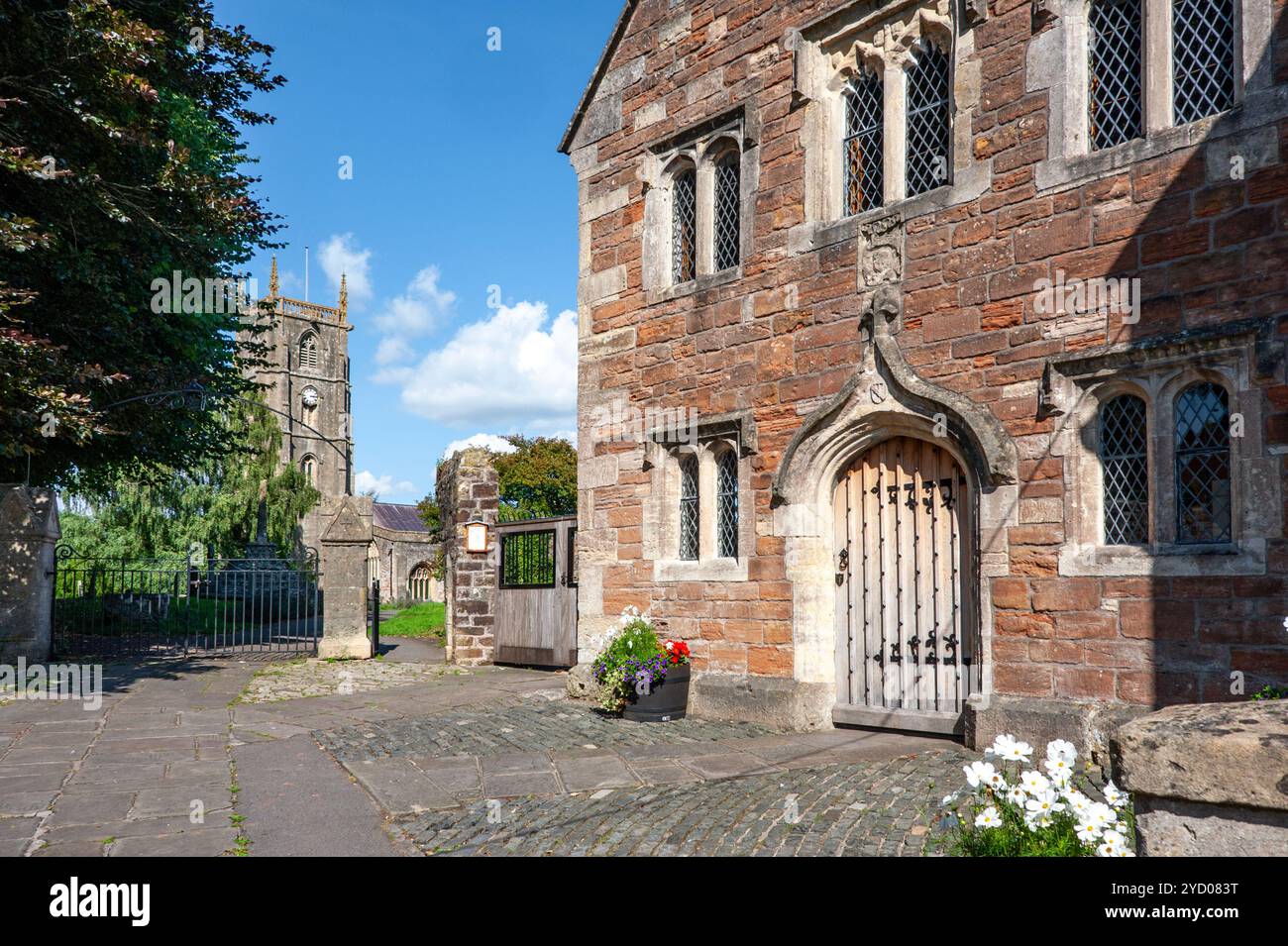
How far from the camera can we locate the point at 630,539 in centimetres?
986

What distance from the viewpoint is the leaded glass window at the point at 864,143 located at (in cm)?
814

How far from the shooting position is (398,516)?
6525 cm

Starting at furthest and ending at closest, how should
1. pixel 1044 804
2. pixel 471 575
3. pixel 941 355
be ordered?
pixel 471 575, pixel 941 355, pixel 1044 804

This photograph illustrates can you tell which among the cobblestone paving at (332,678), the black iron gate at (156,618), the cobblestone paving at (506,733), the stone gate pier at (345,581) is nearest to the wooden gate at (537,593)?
the cobblestone paving at (332,678)

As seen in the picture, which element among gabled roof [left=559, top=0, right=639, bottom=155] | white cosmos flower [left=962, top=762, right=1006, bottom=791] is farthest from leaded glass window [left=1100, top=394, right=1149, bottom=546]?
gabled roof [left=559, top=0, right=639, bottom=155]

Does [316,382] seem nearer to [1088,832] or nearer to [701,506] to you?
[701,506]

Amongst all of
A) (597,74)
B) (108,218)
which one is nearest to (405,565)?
(108,218)

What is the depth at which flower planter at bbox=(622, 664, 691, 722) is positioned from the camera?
865 centimetres

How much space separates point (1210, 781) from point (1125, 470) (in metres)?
4.56

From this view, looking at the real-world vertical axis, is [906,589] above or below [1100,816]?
above
